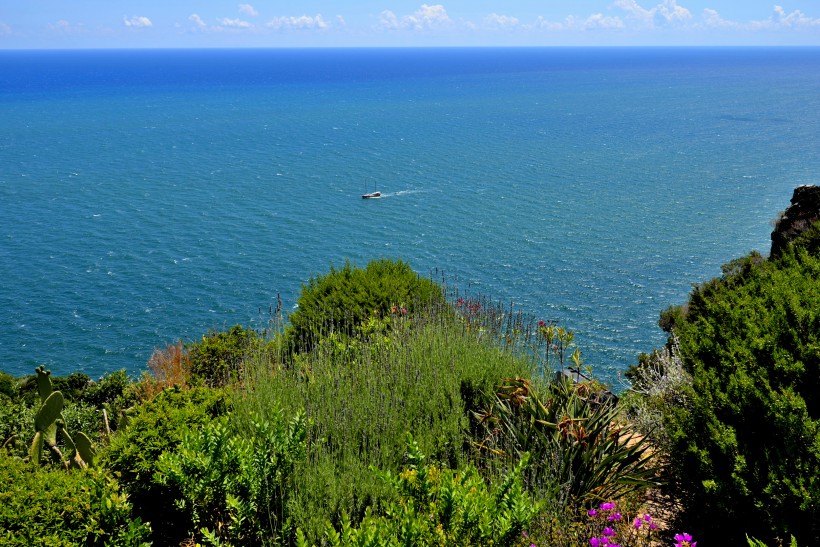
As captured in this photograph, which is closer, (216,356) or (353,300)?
(353,300)

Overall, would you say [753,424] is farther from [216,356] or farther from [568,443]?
[216,356]

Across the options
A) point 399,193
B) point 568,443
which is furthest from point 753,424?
point 399,193

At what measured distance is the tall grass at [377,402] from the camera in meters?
5.12

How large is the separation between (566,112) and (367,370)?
10337cm

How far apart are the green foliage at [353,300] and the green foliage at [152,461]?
161 inches

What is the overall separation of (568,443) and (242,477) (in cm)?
279

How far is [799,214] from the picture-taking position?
17266mm

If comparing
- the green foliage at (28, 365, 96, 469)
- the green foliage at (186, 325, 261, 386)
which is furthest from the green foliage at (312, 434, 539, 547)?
the green foliage at (186, 325, 261, 386)

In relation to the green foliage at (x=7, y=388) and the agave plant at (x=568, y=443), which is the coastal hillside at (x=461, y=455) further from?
the green foliage at (x=7, y=388)

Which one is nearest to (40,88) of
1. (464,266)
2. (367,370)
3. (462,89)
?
(462,89)

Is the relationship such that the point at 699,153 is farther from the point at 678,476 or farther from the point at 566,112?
the point at 678,476

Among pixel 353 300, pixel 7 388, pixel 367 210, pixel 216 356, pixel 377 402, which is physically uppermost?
pixel 377 402

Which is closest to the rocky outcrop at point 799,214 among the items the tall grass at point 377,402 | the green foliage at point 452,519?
the tall grass at point 377,402

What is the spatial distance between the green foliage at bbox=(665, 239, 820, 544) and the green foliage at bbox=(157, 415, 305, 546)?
10.0 ft
